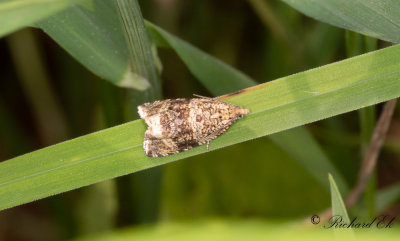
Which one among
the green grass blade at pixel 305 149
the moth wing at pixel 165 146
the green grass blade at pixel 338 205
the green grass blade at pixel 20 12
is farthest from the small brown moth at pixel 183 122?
the green grass blade at pixel 20 12

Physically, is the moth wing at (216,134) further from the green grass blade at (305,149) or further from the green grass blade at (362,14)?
the green grass blade at (362,14)

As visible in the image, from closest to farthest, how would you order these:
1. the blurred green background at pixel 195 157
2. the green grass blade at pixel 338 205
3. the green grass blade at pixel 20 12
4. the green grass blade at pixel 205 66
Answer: the green grass blade at pixel 20 12
the green grass blade at pixel 338 205
the green grass blade at pixel 205 66
the blurred green background at pixel 195 157

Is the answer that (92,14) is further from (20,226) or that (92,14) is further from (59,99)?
(20,226)

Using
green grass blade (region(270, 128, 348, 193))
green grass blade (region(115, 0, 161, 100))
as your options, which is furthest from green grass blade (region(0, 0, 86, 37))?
Result: green grass blade (region(270, 128, 348, 193))

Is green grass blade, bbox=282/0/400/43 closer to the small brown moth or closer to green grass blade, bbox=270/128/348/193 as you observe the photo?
the small brown moth

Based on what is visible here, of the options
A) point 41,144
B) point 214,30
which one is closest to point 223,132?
point 214,30

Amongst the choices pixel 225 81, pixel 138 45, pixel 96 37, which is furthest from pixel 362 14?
pixel 96 37
